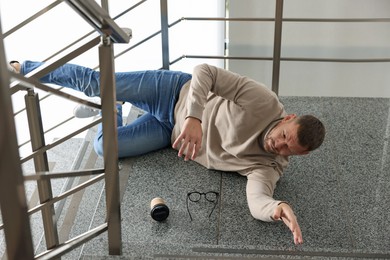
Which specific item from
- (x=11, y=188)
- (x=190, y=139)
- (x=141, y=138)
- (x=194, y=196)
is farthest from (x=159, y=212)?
(x=11, y=188)

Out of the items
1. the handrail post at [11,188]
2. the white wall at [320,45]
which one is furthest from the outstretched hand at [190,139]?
the white wall at [320,45]

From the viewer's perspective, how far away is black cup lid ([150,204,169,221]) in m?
1.91

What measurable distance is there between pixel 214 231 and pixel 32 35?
98.6 inches

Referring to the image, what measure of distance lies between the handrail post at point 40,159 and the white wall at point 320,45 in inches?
89.1

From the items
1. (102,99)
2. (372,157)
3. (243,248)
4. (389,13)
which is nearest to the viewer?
(102,99)

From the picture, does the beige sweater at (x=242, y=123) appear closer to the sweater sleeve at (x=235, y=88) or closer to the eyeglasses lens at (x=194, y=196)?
the sweater sleeve at (x=235, y=88)

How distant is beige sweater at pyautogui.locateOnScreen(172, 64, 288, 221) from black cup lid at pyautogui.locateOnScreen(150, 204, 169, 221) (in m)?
0.29

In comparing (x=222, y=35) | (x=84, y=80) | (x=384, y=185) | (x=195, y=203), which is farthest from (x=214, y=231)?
(x=222, y=35)

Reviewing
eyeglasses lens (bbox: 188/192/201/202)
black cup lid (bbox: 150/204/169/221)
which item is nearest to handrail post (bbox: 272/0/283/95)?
eyeglasses lens (bbox: 188/192/201/202)

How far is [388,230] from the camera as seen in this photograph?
1.90 metres

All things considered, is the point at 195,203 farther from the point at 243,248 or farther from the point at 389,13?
the point at 389,13

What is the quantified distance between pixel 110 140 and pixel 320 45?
7.96 feet

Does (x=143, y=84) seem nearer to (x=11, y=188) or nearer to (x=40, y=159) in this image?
(x=40, y=159)

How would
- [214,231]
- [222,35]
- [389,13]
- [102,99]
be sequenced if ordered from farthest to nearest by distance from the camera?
1. [222,35]
2. [389,13]
3. [214,231]
4. [102,99]
